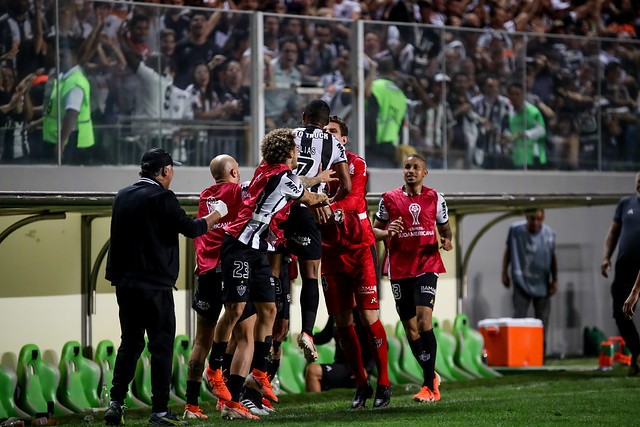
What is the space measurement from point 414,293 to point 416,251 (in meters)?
0.39

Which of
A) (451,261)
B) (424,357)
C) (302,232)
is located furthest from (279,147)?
(451,261)

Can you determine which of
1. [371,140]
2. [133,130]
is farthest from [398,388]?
[133,130]

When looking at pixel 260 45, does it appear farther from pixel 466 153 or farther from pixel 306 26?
pixel 466 153

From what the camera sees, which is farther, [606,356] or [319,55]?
[606,356]

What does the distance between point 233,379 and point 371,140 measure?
20.4ft

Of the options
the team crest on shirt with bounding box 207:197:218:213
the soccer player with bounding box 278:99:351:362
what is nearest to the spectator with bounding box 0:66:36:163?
the team crest on shirt with bounding box 207:197:218:213

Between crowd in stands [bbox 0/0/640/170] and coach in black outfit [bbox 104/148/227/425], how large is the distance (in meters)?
3.83

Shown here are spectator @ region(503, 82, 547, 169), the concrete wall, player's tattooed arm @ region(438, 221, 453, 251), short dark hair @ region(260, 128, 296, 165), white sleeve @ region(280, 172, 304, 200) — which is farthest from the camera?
spectator @ region(503, 82, 547, 169)

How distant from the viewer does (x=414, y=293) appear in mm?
12398

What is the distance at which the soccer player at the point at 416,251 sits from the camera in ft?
40.1

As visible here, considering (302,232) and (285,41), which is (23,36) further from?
(302,232)

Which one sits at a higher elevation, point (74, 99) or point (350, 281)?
point (74, 99)

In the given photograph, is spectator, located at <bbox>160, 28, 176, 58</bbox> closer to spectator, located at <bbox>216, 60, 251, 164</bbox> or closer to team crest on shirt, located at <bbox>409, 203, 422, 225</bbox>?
spectator, located at <bbox>216, 60, 251, 164</bbox>

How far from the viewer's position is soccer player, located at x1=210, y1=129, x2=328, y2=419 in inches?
417
